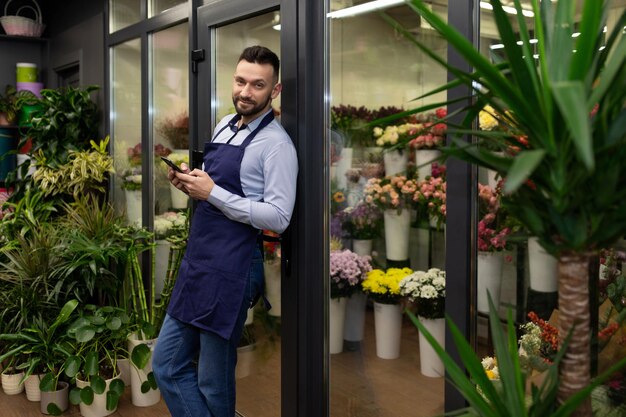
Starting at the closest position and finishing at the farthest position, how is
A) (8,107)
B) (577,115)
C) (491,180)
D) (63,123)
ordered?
(577,115) → (491,180) → (63,123) → (8,107)

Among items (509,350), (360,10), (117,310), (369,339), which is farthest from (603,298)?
(117,310)

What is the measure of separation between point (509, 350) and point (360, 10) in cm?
154

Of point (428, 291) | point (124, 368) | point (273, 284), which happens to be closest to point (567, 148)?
point (428, 291)

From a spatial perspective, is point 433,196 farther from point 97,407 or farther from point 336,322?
point 97,407

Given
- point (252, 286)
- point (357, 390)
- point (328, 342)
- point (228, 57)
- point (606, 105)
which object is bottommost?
point (357, 390)

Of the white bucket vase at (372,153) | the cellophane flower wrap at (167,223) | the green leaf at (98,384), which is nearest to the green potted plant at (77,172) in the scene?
the cellophane flower wrap at (167,223)

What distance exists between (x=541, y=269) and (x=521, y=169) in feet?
3.02

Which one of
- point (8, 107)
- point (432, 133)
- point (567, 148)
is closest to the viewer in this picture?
point (567, 148)

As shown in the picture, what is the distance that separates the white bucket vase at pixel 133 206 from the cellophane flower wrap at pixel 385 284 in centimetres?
218

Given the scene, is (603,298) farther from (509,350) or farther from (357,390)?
(357,390)

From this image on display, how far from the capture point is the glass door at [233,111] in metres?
2.99

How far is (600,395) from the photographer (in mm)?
1696

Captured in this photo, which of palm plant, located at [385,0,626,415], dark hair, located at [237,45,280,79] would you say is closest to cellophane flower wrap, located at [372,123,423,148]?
dark hair, located at [237,45,280,79]

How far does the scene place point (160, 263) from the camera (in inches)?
163
